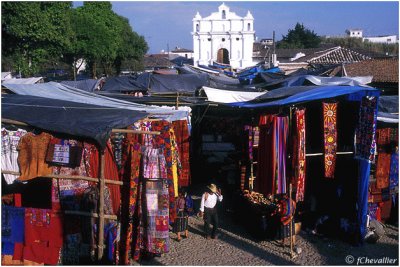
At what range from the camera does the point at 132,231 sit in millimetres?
5699

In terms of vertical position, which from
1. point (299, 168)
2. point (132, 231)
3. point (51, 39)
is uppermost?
point (51, 39)

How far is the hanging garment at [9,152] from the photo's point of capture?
19.0ft

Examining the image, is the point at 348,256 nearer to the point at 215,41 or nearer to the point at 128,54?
the point at 128,54

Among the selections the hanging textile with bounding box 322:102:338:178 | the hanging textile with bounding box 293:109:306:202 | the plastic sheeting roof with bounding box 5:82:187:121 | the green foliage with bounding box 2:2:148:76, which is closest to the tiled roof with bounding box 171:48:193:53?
the green foliage with bounding box 2:2:148:76

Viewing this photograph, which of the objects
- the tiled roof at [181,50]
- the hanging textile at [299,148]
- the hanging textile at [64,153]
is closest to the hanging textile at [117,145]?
the hanging textile at [64,153]

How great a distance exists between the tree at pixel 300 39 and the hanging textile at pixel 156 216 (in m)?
54.1

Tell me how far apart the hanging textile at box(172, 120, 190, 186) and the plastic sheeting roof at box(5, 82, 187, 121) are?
67 centimetres

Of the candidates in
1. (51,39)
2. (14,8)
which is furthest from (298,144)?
(51,39)

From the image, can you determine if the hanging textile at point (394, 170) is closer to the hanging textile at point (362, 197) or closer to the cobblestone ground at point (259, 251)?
the cobblestone ground at point (259, 251)

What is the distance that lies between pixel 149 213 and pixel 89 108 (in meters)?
1.76

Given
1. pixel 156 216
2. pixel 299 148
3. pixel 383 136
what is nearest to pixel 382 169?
pixel 383 136

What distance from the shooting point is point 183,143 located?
7.98 meters

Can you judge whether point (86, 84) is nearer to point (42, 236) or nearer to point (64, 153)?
point (64, 153)

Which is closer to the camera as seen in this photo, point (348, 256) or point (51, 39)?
point (348, 256)
